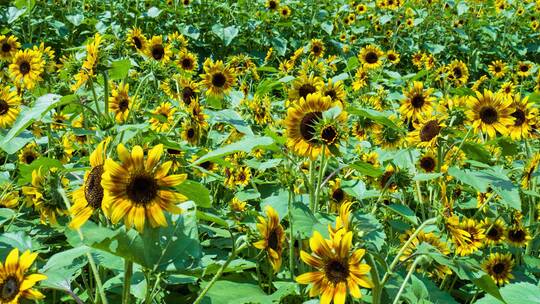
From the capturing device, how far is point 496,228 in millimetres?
2320

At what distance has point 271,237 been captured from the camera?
1.48 meters

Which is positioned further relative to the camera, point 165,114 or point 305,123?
point 165,114

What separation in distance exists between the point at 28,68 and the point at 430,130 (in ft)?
6.94

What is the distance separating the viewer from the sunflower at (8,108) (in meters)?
2.38

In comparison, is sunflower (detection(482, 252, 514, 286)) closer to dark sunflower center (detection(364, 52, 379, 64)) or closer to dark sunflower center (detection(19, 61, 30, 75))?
dark sunflower center (detection(19, 61, 30, 75))

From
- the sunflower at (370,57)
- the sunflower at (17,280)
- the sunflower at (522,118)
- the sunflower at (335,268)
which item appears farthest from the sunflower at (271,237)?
the sunflower at (370,57)

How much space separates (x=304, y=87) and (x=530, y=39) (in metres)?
7.91

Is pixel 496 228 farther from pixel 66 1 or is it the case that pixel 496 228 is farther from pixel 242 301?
pixel 66 1

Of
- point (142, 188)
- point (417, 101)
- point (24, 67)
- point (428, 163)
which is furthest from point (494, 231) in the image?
point (24, 67)

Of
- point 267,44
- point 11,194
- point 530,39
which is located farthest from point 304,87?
point 530,39

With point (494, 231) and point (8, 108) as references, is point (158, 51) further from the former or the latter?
point (494, 231)

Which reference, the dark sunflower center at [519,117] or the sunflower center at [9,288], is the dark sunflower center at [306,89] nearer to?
the dark sunflower center at [519,117]

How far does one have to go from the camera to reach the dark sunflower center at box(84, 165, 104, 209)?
3.87 feet

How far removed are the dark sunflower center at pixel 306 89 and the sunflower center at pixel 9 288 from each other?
1.36m
